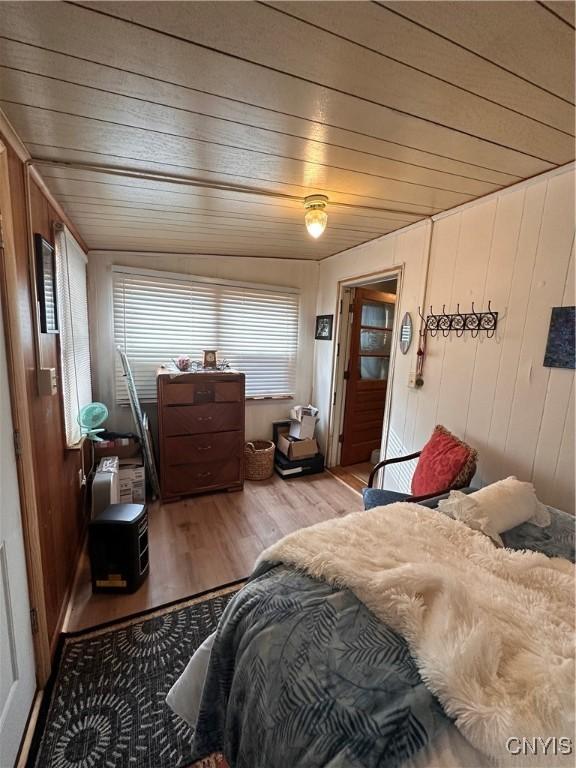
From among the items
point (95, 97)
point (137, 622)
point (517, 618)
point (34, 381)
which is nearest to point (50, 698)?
point (137, 622)

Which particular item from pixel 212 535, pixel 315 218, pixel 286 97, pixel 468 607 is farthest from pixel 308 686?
pixel 315 218

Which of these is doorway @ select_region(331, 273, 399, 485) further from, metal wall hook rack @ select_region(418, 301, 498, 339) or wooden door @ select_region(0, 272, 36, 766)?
wooden door @ select_region(0, 272, 36, 766)

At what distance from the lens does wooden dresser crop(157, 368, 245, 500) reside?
273cm

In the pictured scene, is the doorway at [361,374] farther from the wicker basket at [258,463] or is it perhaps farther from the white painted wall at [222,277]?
the wicker basket at [258,463]

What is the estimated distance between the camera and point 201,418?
2828mm

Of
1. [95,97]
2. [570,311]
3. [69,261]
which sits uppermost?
[95,97]

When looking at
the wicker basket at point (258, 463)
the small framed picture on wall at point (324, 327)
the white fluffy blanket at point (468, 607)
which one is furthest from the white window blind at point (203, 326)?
the white fluffy blanket at point (468, 607)

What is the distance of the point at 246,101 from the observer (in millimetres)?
1100

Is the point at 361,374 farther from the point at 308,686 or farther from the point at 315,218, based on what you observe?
the point at 308,686

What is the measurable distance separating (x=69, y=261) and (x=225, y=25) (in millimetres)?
1839

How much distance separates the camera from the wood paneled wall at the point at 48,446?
1.32 m

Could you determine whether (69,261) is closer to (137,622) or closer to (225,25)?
(225,25)

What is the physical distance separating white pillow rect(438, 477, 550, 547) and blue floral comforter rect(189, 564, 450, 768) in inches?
28.1

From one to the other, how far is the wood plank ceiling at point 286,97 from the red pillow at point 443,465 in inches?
56.8
